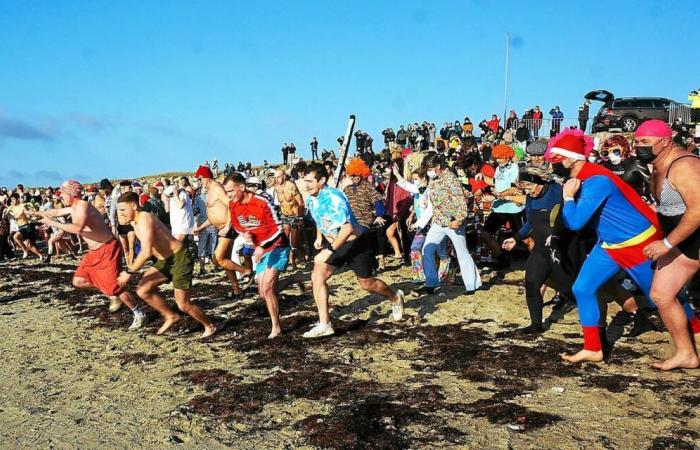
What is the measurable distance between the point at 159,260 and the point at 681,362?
17.1 ft

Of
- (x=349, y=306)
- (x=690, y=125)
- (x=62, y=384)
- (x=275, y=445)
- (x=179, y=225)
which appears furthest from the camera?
(x=690, y=125)

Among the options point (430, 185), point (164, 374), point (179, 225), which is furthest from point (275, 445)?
point (179, 225)

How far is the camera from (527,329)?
274 inches

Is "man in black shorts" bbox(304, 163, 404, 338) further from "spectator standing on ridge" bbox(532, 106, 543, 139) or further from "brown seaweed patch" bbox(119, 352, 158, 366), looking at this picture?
"spectator standing on ridge" bbox(532, 106, 543, 139)

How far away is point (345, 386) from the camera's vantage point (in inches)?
212

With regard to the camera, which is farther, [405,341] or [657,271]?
[405,341]

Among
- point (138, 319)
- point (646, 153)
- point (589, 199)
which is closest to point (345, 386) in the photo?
point (589, 199)

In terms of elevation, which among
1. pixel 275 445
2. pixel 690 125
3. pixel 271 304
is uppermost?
pixel 690 125

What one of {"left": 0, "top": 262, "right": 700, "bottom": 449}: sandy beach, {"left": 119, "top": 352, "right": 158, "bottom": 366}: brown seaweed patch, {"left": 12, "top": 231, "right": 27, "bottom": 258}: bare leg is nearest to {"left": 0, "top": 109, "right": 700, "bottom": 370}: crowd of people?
{"left": 0, "top": 262, "right": 700, "bottom": 449}: sandy beach

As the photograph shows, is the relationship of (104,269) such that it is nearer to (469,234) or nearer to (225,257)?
(225,257)

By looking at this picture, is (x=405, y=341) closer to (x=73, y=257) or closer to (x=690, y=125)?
(x=73, y=257)

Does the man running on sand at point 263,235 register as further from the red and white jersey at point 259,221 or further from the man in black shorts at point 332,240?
the man in black shorts at point 332,240

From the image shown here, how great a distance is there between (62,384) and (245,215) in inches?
102

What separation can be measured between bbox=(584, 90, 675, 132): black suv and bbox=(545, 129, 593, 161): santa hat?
20893mm
